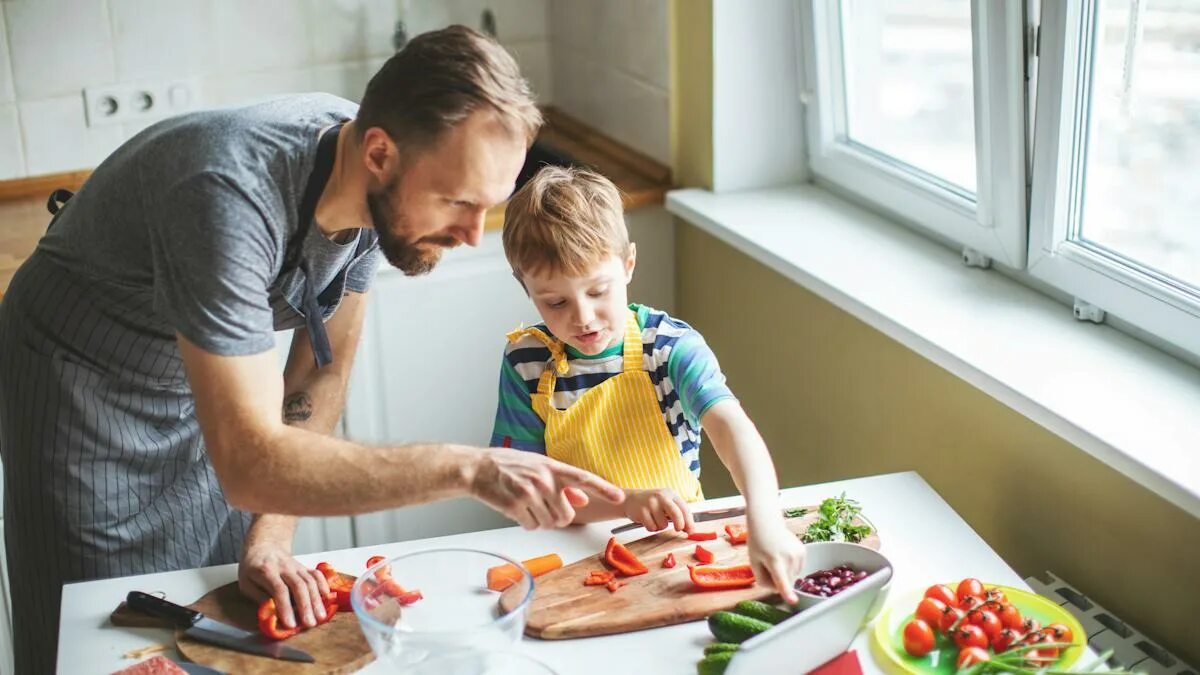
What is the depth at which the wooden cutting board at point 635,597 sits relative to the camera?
1423mm

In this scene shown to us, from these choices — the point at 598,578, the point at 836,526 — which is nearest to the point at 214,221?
the point at 598,578

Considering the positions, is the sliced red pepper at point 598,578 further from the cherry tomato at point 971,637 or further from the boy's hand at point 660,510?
the cherry tomato at point 971,637

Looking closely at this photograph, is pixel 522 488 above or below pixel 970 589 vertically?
above

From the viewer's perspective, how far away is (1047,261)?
1951 millimetres

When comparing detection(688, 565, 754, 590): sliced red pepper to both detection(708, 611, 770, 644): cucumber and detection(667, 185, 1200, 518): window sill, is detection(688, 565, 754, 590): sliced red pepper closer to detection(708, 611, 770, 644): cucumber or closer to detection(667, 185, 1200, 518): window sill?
detection(708, 611, 770, 644): cucumber

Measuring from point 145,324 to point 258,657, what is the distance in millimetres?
483

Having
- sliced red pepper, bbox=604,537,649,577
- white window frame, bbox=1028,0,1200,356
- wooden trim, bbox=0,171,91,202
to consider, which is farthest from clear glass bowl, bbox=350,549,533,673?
wooden trim, bbox=0,171,91,202

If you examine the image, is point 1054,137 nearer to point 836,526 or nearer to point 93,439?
point 836,526

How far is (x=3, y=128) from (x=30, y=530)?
125 cm

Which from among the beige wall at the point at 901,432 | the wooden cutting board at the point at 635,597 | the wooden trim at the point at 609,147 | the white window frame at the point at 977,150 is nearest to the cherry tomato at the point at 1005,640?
the wooden cutting board at the point at 635,597

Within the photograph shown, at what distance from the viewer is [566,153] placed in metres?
2.78

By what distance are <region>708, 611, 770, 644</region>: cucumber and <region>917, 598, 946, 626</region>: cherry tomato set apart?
17 cm

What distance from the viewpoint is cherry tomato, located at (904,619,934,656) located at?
1.37 meters

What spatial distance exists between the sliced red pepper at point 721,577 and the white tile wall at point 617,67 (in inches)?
53.6
